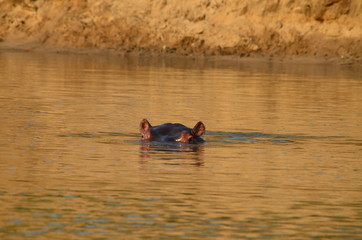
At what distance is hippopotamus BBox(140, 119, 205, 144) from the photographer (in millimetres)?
12945

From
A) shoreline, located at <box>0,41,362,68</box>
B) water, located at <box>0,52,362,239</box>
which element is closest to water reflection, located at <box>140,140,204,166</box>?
water, located at <box>0,52,362,239</box>

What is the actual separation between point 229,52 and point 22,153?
27.5 m

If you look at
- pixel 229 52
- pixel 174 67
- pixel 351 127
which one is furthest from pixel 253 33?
pixel 351 127

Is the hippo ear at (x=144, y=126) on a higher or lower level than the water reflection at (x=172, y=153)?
higher

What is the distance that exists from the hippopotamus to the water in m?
0.16

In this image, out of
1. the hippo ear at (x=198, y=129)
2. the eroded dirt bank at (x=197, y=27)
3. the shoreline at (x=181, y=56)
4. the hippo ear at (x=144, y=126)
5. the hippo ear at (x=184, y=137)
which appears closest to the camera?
the hippo ear at (x=198, y=129)

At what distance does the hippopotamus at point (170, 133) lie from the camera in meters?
12.9

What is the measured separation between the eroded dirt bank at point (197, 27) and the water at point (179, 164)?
14.1 metres

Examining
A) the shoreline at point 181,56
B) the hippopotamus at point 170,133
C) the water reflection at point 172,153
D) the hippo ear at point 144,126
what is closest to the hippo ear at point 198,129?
the hippopotamus at point 170,133

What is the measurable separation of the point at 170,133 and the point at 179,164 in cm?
188

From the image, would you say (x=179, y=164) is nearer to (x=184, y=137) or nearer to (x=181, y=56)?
(x=184, y=137)

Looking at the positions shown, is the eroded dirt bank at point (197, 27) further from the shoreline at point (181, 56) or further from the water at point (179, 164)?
the water at point (179, 164)

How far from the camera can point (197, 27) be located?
130ft

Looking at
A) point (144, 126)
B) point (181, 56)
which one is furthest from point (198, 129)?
point (181, 56)
